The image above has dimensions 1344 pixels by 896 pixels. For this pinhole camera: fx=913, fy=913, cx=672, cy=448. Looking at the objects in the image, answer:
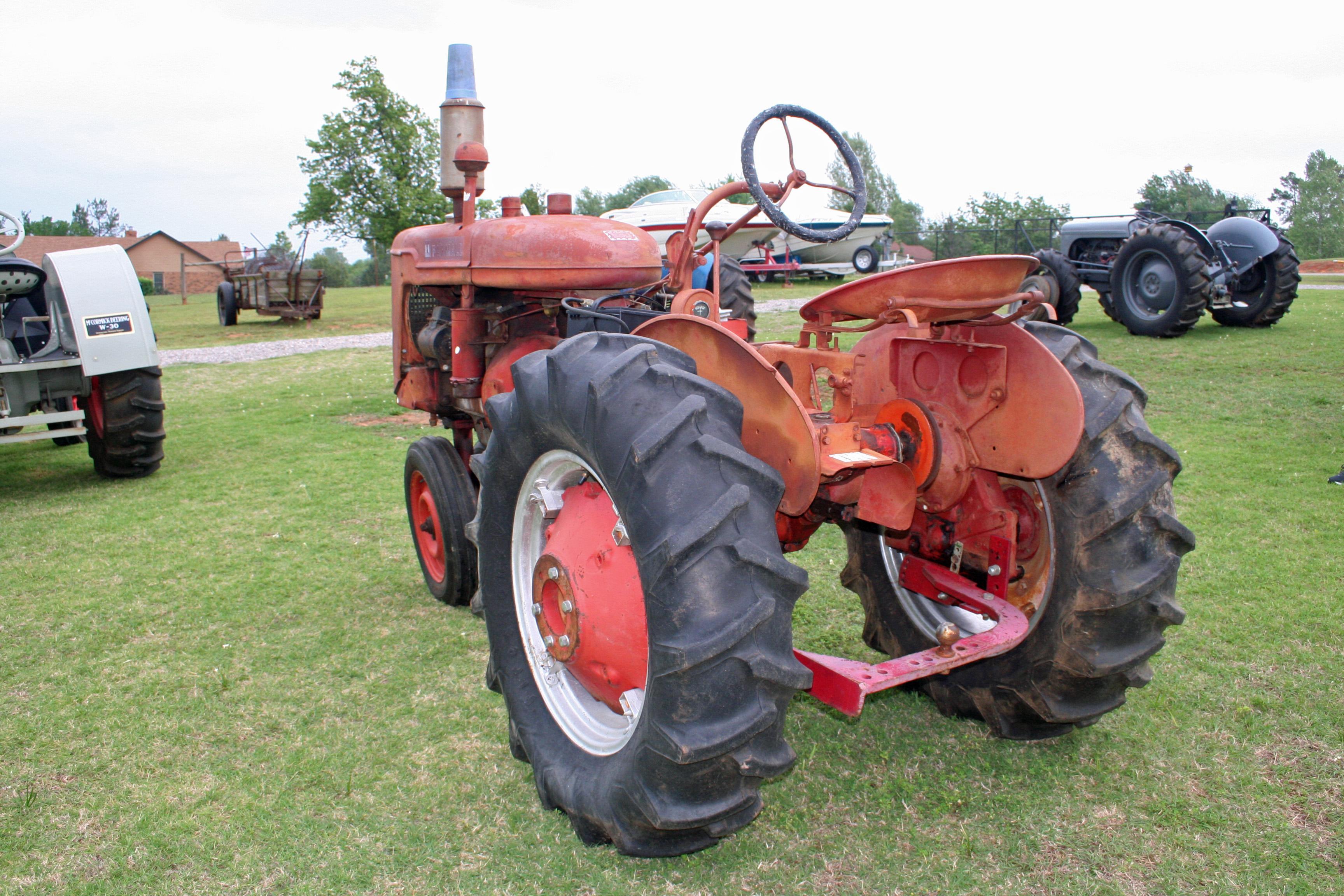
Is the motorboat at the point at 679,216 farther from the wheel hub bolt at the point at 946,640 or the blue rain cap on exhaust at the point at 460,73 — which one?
the wheel hub bolt at the point at 946,640

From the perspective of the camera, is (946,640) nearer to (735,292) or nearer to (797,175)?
(797,175)

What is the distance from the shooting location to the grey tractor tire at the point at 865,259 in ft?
71.7

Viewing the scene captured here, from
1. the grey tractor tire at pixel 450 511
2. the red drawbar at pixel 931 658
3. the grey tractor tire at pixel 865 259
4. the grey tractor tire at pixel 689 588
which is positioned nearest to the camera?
the grey tractor tire at pixel 689 588

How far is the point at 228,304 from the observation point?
18.6 meters

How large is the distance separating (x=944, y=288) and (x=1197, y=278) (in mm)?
9487

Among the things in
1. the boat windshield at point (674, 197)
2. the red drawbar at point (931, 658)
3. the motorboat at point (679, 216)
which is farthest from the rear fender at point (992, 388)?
the boat windshield at point (674, 197)

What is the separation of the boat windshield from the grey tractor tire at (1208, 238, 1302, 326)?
1323 cm

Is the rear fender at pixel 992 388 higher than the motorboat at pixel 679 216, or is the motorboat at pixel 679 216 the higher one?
the motorboat at pixel 679 216

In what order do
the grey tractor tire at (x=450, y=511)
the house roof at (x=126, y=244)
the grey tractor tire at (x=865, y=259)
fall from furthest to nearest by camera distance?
the house roof at (x=126, y=244)
the grey tractor tire at (x=865, y=259)
the grey tractor tire at (x=450, y=511)

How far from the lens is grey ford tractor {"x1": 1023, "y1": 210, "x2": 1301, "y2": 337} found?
33.3ft

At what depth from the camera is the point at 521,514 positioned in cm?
263

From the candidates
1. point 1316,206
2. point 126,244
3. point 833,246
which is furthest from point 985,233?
point 126,244

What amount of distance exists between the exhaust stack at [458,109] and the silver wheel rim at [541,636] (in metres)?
2.09

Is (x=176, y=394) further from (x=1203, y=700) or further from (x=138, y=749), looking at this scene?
(x=1203, y=700)
